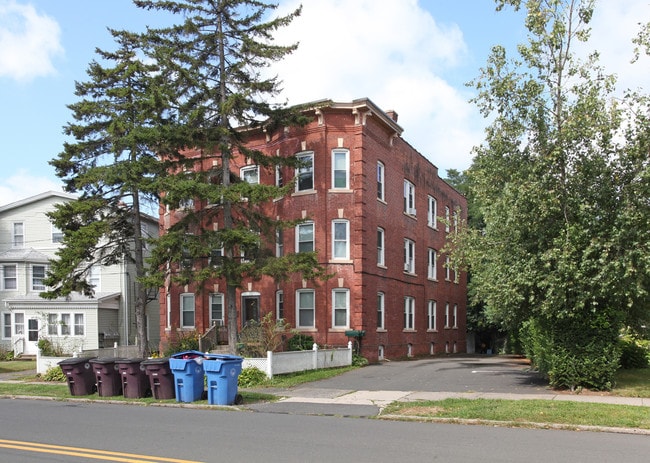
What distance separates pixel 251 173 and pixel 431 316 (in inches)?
532

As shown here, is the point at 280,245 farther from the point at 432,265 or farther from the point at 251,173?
the point at 432,265

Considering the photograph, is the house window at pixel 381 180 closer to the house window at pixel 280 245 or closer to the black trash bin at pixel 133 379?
the house window at pixel 280 245

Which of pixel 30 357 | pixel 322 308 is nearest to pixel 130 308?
pixel 30 357

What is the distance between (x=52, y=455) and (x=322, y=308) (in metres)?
16.8

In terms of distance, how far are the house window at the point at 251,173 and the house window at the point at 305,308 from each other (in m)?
5.78

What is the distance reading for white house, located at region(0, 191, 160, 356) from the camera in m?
33.2

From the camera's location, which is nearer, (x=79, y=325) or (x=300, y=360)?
(x=300, y=360)

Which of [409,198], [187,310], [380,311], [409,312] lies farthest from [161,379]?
[409,198]

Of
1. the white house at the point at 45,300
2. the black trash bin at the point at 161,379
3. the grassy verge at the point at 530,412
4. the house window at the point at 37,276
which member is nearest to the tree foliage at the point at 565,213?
the grassy verge at the point at 530,412

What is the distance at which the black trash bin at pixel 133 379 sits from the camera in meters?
15.5

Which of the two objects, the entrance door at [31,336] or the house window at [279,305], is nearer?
the house window at [279,305]

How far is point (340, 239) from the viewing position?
25.2 meters

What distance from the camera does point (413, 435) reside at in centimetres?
994

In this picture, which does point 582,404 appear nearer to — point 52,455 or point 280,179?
point 52,455
